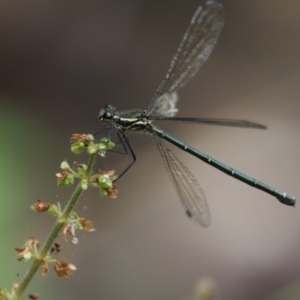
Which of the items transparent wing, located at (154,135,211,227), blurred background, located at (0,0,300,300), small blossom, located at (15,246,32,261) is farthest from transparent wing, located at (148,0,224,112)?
small blossom, located at (15,246,32,261)

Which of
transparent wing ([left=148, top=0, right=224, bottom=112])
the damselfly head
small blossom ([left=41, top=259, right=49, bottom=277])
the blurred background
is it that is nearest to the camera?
small blossom ([left=41, top=259, right=49, bottom=277])

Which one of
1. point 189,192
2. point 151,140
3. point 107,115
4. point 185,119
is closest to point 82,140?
point 107,115

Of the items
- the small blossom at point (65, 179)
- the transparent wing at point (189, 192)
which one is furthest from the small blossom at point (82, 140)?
the transparent wing at point (189, 192)

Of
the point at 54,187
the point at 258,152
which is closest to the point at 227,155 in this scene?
the point at 258,152

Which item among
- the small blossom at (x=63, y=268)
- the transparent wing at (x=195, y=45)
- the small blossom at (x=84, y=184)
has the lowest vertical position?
the small blossom at (x=63, y=268)

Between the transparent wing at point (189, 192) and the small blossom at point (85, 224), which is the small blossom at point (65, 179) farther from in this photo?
the transparent wing at point (189, 192)

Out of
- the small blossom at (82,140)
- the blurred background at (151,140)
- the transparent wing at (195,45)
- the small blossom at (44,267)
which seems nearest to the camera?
the small blossom at (44,267)

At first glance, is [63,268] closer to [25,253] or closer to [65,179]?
[25,253]

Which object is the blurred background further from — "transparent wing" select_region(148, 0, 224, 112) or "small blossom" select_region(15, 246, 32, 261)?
"small blossom" select_region(15, 246, 32, 261)
